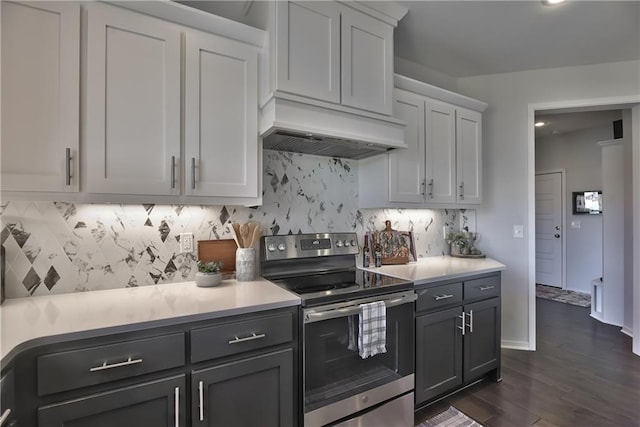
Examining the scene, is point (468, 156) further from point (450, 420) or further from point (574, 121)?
point (574, 121)

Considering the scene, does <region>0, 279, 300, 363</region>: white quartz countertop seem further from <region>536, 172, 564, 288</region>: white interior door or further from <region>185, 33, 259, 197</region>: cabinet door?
<region>536, 172, 564, 288</region>: white interior door

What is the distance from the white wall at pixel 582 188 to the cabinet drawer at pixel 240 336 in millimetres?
5925

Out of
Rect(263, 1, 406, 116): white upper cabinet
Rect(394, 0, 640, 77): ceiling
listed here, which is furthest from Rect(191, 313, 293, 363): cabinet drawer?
Rect(394, 0, 640, 77): ceiling

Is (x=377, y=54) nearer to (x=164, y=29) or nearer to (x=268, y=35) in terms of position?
(x=268, y=35)

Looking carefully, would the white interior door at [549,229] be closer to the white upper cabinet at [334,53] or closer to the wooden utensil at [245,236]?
the white upper cabinet at [334,53]

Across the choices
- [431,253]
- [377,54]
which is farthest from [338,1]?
[431,253]

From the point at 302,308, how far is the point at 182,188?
2.93ft

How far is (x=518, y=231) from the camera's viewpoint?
314 cm

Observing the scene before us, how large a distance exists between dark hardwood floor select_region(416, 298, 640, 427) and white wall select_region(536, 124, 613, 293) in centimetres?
220

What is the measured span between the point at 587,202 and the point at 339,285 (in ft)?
18.3

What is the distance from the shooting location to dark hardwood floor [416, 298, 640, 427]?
6.81 ft

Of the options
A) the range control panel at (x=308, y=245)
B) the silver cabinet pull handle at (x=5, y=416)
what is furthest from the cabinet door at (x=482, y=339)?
the silver cabinet pull handle at (x=5, y=416)

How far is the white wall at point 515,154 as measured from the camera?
3.00m

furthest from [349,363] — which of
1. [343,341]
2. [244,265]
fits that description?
[244,265]
